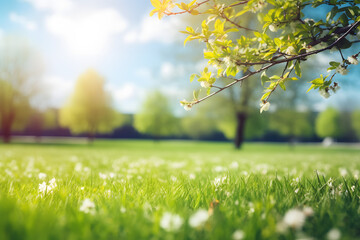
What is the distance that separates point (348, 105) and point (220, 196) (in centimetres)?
6030

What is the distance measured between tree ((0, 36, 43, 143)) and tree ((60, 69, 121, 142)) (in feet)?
18.3

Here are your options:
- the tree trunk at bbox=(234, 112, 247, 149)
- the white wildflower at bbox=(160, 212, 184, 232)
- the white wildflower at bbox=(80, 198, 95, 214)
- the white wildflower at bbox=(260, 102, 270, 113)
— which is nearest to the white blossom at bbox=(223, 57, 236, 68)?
the white wildflower at bbox=(260, 102, 270, 113)

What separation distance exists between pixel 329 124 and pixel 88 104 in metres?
52.5

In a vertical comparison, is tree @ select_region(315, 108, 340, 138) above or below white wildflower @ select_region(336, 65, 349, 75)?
above

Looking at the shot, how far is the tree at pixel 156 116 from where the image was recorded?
1752 inches

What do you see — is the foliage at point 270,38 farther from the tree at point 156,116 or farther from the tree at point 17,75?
the tree at point 156,116

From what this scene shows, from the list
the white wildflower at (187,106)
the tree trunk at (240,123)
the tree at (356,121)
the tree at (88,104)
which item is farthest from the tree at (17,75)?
the tree at (356,121)

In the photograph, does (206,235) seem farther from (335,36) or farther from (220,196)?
(335,36)

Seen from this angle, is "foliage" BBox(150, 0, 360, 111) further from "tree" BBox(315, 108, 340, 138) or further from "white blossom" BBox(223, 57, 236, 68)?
"tree" BBox(315, 108, 340, 138)

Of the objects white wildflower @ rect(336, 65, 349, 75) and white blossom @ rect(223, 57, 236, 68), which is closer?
white blossom @ rect(223, 57, 236, 68)

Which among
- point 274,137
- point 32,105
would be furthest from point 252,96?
point 274,137

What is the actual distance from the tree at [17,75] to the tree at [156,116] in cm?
1990

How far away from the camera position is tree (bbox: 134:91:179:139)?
4450 cm

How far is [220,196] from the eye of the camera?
7.62 feet
